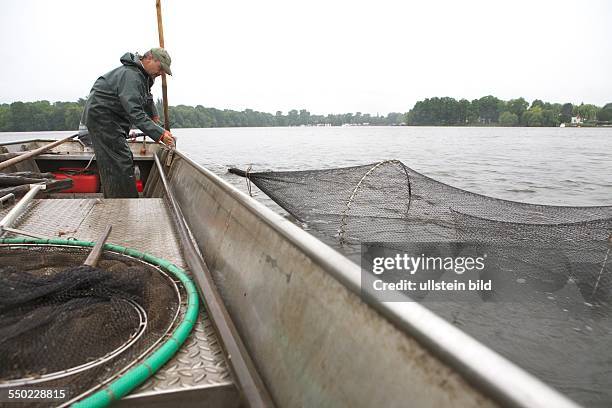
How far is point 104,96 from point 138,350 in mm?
4477

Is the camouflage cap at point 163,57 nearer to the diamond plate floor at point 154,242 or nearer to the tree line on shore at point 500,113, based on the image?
the diamond plate floor at point 154,242

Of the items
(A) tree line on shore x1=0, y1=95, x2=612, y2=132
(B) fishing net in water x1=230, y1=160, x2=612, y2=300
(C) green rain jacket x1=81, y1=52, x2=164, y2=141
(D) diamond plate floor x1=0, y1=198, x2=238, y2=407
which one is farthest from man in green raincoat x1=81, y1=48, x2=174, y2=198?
(A) tree line on shore x1=0, y1=95, x2=612, y2=132

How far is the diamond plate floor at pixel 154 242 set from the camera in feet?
5.36

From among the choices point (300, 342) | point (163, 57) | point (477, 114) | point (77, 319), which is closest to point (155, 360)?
point (77, 319)

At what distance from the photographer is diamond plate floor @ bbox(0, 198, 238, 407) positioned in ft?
5.36

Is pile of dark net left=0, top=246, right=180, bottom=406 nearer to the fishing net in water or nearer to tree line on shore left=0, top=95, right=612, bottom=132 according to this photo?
the fishing net in water

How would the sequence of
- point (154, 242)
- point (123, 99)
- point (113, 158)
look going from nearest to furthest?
point (154, 242)
point (123, 99)
point (113, 158)

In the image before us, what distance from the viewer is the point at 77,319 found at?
6.14ft

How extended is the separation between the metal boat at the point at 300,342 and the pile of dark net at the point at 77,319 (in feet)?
0.64

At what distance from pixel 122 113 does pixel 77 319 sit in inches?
167

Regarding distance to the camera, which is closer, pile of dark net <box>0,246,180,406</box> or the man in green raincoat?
pile of dark net <box>0,246,180,406</box>

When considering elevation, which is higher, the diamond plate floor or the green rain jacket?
the green rain jacket

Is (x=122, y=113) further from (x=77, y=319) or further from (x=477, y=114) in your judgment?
(x=477, y=114)

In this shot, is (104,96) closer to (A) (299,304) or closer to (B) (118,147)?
(B) (118,147)
